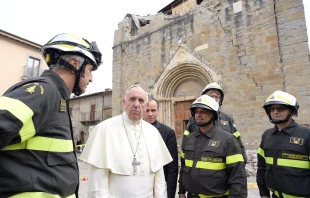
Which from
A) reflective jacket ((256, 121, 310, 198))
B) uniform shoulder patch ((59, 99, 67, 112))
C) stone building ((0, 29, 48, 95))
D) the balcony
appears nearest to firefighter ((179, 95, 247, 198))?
reflective jacket ((256, 121, 310, 198))

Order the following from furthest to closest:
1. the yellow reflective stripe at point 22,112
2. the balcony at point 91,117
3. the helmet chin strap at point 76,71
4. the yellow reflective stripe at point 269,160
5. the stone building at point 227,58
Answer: the balcony at point 91,117 < the stone building at point 227,58 < the yellow reflective stripe at point 269,160 < the helmet chin strap at point 76,71 < the yellow reflective stripe at point 22,112

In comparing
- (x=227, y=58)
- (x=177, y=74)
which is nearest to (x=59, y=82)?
(x=227, y=58)

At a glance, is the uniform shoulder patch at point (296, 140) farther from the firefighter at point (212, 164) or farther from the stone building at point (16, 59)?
the stone building at point (16, 59)

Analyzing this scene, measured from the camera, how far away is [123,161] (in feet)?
7.27

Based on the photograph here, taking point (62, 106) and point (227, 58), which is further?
point (227, 58)

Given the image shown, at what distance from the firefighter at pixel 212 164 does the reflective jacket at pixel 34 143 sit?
150 centimetres

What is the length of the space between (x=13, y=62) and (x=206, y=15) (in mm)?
13905

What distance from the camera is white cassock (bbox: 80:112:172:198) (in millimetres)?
2117

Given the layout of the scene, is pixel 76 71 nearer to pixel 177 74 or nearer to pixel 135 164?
pixel 135 164

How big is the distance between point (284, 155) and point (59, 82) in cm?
254

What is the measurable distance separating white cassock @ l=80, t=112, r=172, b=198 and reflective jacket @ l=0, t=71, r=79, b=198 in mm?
769

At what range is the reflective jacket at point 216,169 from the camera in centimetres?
228

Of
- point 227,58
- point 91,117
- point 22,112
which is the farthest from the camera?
point 91,117

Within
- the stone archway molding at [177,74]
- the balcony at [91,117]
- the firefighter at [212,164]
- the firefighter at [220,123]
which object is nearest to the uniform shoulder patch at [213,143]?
the firefighter at [212,164]
